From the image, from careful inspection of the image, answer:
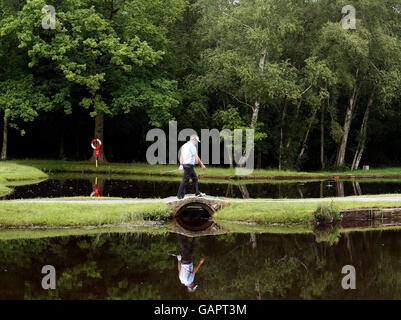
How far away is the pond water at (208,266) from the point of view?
10.6 metres

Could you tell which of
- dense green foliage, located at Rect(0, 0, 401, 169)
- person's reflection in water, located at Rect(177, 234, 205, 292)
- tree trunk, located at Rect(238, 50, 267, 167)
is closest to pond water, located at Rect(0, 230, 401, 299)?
person's reflection in water, located at Rect(177, 234, 205, 292)

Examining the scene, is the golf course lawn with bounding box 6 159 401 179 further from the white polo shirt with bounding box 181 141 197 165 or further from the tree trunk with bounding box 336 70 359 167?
the white polo shirt with bounding box 181 141 197 165

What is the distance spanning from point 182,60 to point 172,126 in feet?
16.6

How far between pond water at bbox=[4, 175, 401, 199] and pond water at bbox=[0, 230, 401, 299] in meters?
9.21

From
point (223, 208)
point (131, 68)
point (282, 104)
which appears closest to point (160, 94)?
point (131, 68)

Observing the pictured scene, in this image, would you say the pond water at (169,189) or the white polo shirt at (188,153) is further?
the pond water at (169,189)

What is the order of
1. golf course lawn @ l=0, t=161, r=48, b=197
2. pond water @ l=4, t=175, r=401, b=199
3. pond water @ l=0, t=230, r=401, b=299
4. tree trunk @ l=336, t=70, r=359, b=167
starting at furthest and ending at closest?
tree trunk @ l=336, t=70, r=359, b=167, golf course lawn @ l=0, t=161, r=48, b=197, pond water @ l=4, t=175, r=401, b=199, pond water @ l=0, t=230, r=401, b=299

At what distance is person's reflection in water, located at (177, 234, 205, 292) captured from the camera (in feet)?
36.8

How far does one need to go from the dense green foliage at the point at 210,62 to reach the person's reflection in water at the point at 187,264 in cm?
2189

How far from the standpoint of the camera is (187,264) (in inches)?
496

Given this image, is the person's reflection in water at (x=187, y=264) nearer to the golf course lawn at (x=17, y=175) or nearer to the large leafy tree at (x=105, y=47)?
the golf course lawn at (x=17, y=175)

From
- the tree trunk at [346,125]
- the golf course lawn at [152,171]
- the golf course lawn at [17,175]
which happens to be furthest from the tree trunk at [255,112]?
the golf course lawn at [17,175]

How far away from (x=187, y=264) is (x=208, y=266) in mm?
470

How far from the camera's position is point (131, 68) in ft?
125
